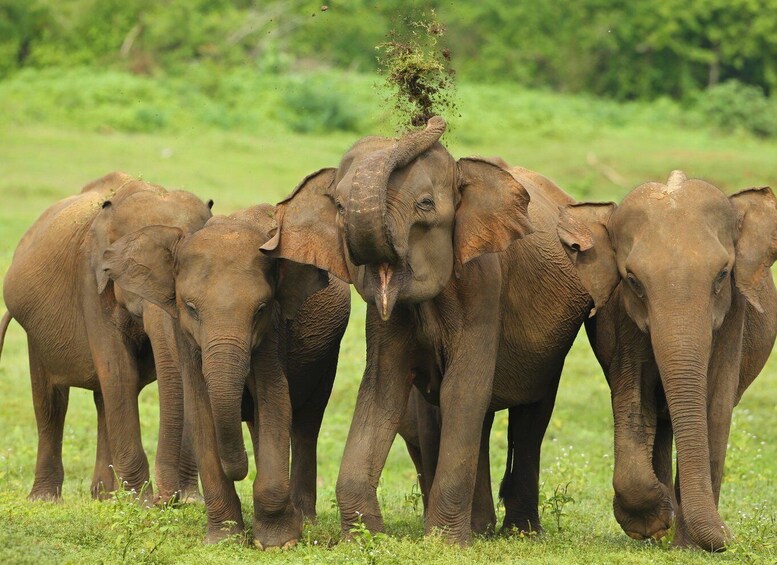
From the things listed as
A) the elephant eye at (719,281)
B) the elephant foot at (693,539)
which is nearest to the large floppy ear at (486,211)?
the elephant eye at (719,281)

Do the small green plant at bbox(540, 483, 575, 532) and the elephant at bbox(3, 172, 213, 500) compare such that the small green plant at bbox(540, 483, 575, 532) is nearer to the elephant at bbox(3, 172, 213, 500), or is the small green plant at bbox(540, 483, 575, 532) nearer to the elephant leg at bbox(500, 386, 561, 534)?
the elephant leg at bbox(500, 386, 561, 534)

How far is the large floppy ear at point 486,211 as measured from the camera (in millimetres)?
8703

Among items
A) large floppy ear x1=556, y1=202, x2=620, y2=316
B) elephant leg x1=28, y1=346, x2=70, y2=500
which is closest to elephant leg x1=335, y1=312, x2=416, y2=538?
large floppy ear x1=556, y1=202, x2=620, y2=316

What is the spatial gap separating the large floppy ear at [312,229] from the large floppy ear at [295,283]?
22 cm

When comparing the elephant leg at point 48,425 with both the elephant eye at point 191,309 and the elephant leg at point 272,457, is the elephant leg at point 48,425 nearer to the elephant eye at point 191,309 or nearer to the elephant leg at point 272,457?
the elephant leg at point 272,457

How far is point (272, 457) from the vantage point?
8867 millimetres

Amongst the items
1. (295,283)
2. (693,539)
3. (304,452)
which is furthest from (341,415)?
(693,539)

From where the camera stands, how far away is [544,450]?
13.7 metres

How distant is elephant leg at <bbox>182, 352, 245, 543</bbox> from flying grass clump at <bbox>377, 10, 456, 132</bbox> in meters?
1.85

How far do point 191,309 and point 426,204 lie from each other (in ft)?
4.52

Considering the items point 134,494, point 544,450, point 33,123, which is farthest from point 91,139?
Result: point 134,494

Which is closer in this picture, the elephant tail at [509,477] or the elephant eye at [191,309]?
the elephant eye at [191,309]

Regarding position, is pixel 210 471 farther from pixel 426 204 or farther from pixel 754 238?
pixel 754 238

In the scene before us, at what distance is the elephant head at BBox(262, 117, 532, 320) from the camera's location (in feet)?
26.7
